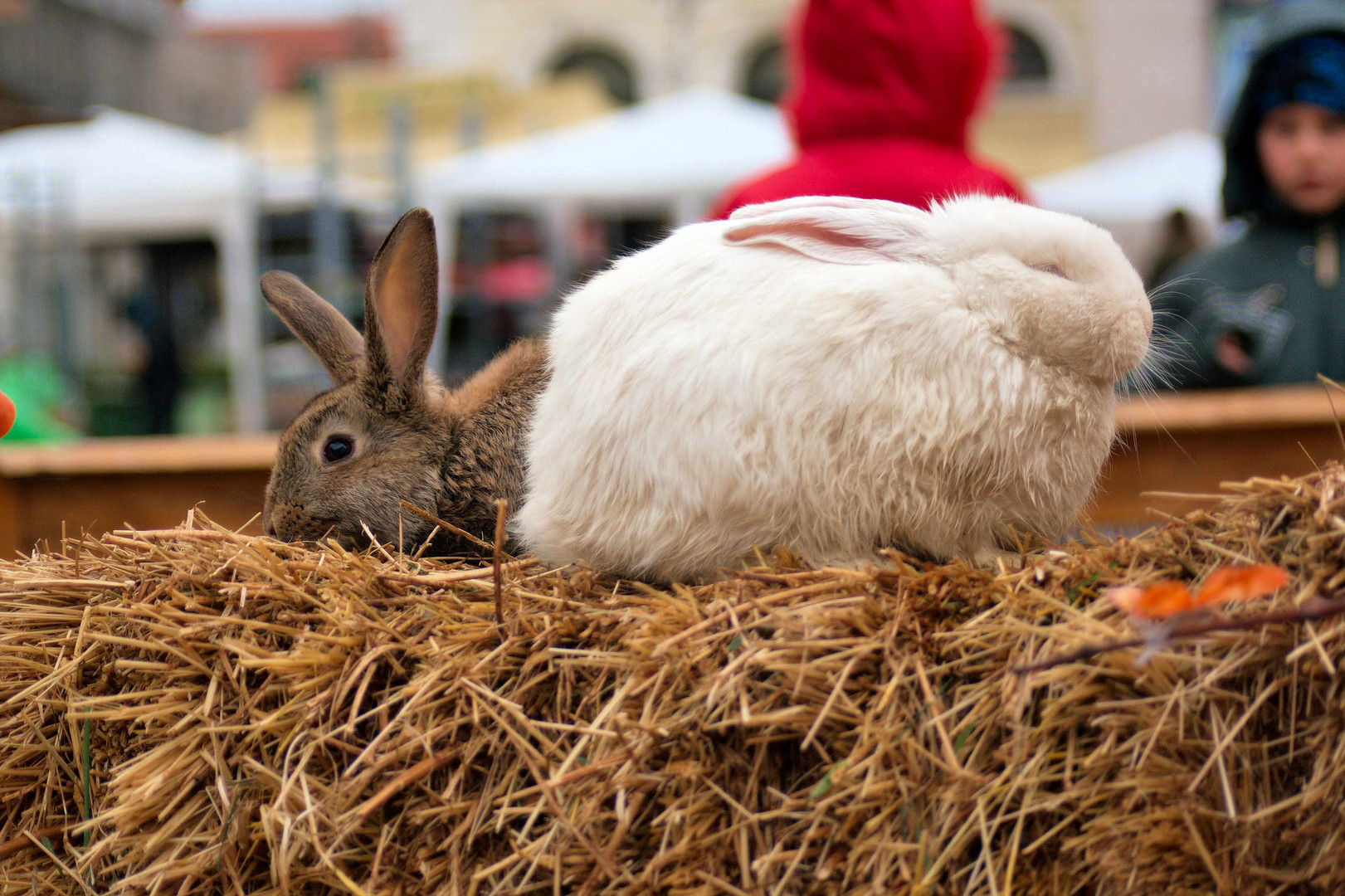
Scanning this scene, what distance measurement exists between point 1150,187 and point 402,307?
742 cm

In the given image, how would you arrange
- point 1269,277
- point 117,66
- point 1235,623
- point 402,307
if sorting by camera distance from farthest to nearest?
point 117,66, point 1269,277, point 402,307, point 1235,623

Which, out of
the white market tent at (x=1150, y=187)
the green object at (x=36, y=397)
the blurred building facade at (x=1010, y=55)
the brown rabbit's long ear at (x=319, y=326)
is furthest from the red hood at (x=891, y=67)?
the blurred building facade at (x=1010, y=55)

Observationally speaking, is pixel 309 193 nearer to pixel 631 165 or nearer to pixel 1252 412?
pixel 631 165

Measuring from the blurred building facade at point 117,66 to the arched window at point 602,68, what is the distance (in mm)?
4591

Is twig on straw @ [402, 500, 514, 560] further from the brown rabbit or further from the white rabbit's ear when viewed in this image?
the white rabbit's ear

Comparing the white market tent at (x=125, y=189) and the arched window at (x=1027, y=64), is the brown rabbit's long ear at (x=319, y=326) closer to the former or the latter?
the white market tent at (x=125, y=189)

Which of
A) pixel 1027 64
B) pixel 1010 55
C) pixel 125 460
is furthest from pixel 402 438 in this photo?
pixel 1027 64

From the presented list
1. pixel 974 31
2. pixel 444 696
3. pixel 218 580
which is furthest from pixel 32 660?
pixel 974 31

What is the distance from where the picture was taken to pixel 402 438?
160 cm

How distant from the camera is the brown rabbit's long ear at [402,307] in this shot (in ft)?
5.02

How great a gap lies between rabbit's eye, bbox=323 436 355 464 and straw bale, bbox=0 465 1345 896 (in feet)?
1.02

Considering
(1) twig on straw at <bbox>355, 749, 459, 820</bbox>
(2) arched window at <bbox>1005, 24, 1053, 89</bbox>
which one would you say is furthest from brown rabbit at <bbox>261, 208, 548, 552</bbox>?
(2) arched window at <bbox>1005, 24, 1053, 89</bbox>

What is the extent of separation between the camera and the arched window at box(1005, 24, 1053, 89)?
14719 millimetres

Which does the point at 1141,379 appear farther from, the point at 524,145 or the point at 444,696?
the point at 524,145
